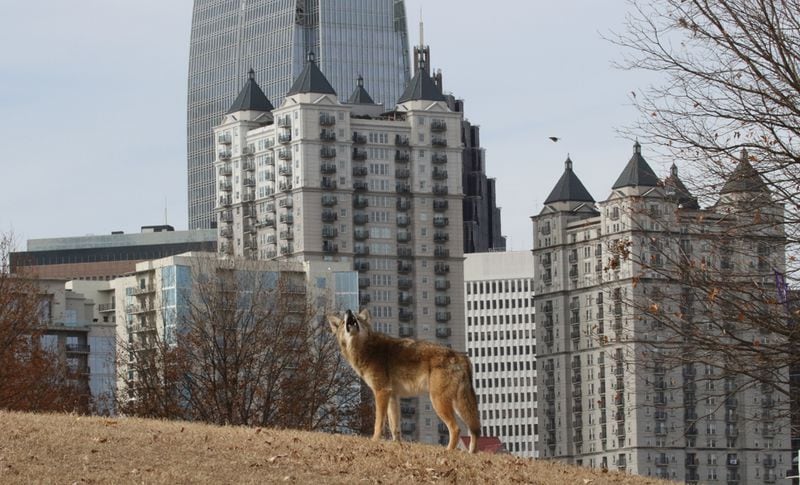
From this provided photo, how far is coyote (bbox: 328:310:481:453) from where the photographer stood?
37.7 metres

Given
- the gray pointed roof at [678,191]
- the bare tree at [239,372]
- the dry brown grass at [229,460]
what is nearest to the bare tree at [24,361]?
the bare tree at [239,372]

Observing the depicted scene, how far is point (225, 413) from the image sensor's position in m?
93.9

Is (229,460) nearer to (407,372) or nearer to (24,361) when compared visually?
(407,372)

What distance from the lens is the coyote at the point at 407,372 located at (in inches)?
1483

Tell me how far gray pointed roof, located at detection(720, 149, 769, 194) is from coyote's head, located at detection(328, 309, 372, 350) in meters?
7.47

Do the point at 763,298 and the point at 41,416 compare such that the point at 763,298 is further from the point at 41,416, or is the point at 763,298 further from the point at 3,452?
the point at 41,416

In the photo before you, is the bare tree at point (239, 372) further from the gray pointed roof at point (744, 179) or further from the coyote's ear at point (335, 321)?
the gray pointed roof at point (744, 179)

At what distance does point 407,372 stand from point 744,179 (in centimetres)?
756


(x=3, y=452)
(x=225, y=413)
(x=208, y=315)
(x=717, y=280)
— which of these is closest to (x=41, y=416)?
(x=3, y=452)

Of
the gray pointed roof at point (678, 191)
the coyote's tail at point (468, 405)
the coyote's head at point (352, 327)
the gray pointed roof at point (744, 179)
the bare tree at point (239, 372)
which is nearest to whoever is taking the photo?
the gray pointed roof at point (744, 179)

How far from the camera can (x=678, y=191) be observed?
35250mm

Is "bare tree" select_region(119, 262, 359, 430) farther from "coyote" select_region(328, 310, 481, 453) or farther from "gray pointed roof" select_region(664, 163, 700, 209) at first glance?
"gray pointed roof" select_region(664, 163, 700, 209)

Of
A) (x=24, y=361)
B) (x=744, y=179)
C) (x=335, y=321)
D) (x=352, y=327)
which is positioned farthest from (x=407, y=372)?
(x=24, y=361)

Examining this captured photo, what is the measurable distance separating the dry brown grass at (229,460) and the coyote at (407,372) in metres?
0.60
